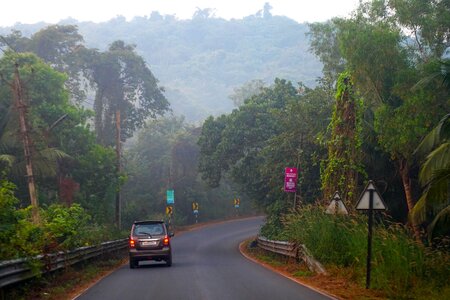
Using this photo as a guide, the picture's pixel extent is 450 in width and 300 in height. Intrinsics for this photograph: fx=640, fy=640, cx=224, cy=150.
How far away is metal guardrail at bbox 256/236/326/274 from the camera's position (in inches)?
816

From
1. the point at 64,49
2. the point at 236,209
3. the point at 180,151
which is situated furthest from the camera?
the point at 236,209

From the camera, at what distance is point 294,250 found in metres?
24.7

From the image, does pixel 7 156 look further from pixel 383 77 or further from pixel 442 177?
pixel 442 177

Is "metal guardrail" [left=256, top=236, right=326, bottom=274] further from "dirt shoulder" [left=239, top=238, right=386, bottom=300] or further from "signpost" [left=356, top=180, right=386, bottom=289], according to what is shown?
"signpost" [left=356, top=180, right=386, bottom=289]

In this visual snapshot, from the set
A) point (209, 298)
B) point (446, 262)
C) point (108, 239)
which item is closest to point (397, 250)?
point (446, 262)

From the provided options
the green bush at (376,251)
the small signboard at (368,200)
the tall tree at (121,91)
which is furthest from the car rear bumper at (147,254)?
the tall tree at (121,91)

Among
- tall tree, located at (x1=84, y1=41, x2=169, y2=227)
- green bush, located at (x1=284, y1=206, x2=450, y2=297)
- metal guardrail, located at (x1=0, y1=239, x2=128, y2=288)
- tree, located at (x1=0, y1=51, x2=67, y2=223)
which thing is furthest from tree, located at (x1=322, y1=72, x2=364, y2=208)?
tall tree, located at (x1=84, y1=41, x2=169, y2=227)

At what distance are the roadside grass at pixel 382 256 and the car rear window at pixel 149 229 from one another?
19.6ft

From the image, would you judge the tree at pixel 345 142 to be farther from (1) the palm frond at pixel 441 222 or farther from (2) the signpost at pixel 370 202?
(2) the signpost at pixel 370 202

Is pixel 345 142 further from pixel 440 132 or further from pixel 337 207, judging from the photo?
pixel 440 132

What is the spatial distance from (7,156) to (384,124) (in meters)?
18.9

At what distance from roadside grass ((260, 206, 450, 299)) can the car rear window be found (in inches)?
235

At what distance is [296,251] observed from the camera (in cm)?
2445

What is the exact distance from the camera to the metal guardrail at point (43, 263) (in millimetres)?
13656
